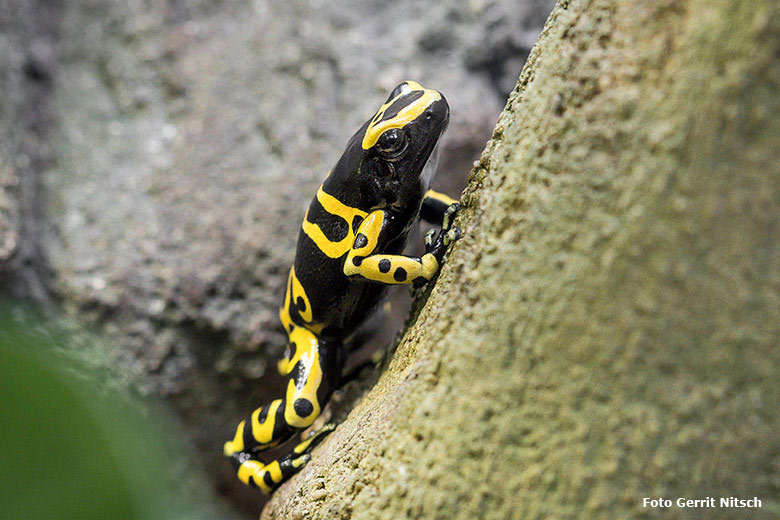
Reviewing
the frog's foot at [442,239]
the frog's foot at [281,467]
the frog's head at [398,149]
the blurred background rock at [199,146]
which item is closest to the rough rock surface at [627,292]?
the frog's foot at [442,239]

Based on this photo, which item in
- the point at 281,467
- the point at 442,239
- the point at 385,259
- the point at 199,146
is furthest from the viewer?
the point at 199,146

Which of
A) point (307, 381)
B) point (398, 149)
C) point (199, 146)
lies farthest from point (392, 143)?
point (199, 146)

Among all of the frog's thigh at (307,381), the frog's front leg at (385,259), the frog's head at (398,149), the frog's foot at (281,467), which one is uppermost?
the frog's head at (398,149)

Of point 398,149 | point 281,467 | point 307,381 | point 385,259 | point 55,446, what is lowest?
point 281,467

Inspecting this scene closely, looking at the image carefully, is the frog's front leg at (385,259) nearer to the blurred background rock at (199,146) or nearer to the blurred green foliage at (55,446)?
the blurred green foliage at (55,446)

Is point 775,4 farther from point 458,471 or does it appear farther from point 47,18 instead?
point 47,18

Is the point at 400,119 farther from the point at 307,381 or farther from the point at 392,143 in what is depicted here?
the point at 307,381

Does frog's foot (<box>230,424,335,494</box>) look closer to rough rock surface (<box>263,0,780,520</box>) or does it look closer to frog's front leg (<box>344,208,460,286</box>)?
frog's front leg (<box>344,208,460,286</box>)
